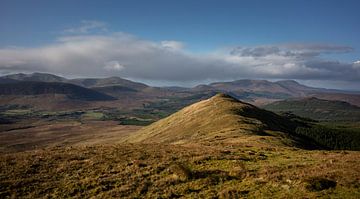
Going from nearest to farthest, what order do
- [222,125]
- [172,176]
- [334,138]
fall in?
[172,176]
[222,125]
[334,138]

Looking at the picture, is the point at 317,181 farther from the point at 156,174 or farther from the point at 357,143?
the point at 357,143

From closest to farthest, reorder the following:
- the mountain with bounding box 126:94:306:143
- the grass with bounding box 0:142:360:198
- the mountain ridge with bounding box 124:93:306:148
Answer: the grass with bounding box 0:142:360:198
the mountain ridge with bounding box 124:93:306:148
the mountain with bounding box 126:94:306:143

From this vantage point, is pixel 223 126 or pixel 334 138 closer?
pixel 223 126

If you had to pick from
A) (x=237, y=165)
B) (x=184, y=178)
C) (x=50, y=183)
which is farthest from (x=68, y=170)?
(x=237, y=165)

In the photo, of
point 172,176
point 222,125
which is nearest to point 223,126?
point 222,125

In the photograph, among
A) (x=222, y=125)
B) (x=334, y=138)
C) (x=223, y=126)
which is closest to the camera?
(x=223, y=126)

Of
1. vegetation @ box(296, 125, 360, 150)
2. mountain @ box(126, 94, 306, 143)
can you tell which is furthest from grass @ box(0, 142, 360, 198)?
vegetation @ box(296, 125, 360, 150)

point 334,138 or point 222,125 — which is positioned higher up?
point 222,125

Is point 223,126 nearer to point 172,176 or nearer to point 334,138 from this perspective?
point 172,176

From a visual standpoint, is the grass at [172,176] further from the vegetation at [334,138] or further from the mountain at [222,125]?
the vegetation at [334,138]

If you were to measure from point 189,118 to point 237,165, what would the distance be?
9998 cm

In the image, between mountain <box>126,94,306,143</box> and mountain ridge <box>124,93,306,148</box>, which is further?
mountain <box>126,94,306,143</box>

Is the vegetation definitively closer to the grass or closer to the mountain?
the mountain

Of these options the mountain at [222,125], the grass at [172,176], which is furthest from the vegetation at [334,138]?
the grass at [172,176]
